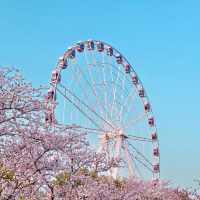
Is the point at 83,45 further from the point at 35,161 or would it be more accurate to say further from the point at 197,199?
the point at 35,161

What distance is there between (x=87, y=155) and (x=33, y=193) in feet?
12.4

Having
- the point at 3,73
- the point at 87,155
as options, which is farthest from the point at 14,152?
the point at 87,155

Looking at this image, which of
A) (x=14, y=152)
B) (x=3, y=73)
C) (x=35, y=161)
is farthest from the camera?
(x=35, y=161)

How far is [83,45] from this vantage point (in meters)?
41.8

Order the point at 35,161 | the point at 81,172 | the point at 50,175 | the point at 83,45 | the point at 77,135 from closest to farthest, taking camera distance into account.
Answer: the point at 35,161
the point at 50,175
the point at 77,135
the point at 81,172
the point at 83,45

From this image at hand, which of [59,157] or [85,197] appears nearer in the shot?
[59,157]

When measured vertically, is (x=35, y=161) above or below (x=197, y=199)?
above

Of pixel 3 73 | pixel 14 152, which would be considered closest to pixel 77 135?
pixel 14 152

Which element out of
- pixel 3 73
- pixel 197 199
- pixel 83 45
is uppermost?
pixel 83 45

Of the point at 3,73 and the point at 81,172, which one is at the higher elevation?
the point at 3,73

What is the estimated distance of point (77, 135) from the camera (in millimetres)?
14047

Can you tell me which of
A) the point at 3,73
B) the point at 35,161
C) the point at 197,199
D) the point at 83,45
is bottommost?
the point at 197,199

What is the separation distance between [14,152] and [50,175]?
2.03m

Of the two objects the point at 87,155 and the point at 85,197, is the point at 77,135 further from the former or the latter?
the point at 85,197
